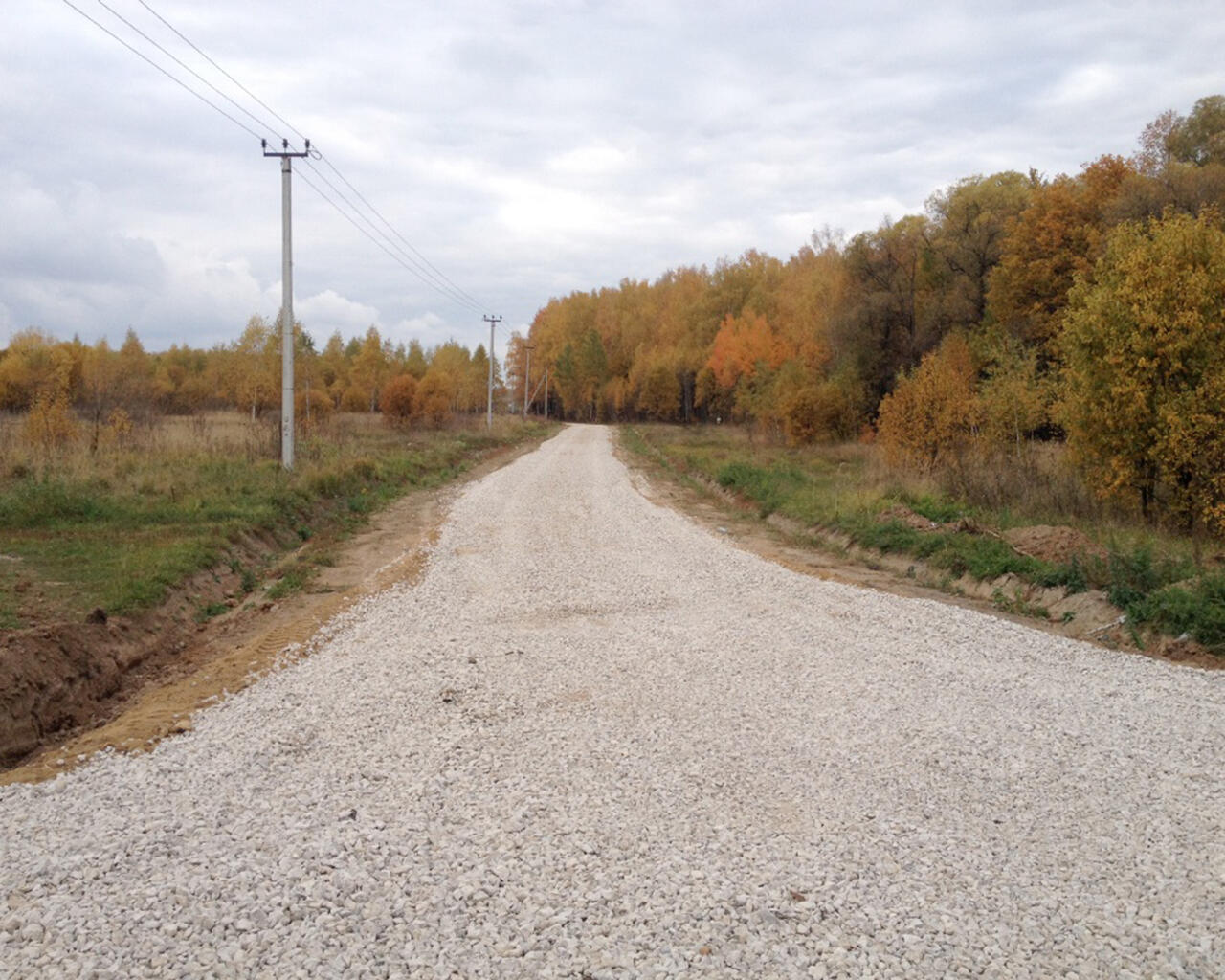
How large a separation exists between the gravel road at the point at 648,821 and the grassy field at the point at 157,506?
11.9 ft

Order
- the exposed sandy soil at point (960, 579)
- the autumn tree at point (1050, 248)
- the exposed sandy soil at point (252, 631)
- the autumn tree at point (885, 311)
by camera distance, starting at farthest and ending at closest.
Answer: the autumn tree at point (885, 311) → the autumn tree at point (1050, 248) → the exposed sandy soil at point (960, 579) → the exposed sandy soil at point (252, 631)

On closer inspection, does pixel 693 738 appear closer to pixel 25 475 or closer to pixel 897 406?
pixel 25 475

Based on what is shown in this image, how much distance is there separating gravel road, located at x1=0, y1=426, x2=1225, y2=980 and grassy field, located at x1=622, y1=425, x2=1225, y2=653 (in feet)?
5.24

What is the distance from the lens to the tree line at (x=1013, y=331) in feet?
52.9

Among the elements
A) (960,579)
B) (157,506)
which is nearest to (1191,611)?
(960,579)

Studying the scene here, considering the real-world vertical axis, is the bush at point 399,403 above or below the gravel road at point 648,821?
above

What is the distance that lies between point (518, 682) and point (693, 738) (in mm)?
1886

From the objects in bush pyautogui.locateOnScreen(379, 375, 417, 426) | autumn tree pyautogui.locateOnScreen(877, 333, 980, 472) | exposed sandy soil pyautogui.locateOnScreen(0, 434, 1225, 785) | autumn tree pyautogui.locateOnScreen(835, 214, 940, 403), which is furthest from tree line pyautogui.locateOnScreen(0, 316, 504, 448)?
autumn tree pyautogui.locateOnScreen(835, 214, 940, 403)

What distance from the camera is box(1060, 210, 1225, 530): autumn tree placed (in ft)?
51.1

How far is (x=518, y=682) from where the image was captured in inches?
307

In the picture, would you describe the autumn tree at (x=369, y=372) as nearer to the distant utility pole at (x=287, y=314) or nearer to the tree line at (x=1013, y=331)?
the tree line at (x=1013, y=331)

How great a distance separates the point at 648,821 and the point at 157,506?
13299 millimetres

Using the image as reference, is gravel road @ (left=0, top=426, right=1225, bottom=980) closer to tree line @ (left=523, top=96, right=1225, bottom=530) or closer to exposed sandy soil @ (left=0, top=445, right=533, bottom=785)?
exposed sandy soil @ (left=0, top=445, right=533, bottom=785)

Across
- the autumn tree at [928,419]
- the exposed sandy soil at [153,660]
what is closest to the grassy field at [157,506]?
the exposed sandy soil at [153,660]
